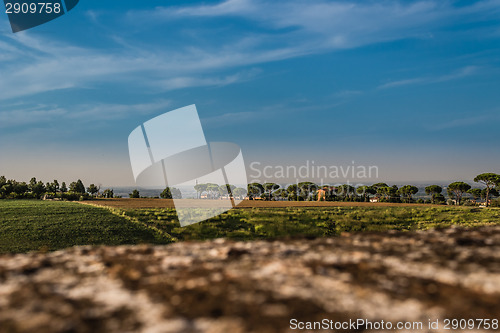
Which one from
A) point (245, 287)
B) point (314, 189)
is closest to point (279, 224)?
point (245, 287)

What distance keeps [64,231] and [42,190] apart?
55727 millimetres

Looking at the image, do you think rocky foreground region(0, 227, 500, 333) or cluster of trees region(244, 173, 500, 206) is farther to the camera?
cluster of trees region(244, 173, 500, 206)

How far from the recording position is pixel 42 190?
74.6m

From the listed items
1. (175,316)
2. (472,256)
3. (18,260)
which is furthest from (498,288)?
(18,260)

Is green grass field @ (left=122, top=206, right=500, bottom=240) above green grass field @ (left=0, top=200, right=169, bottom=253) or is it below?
below

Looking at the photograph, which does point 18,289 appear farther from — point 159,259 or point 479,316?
point 479,316

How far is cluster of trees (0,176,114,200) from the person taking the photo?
67500 mm

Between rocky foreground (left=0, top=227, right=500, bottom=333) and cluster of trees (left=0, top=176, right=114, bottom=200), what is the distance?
72.7 meters

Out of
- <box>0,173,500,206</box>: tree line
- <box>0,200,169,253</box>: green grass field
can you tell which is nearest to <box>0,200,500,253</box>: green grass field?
<box>0,200,169,253</box>: green grass field

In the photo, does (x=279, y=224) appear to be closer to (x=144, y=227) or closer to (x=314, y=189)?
(x=144, y=227)

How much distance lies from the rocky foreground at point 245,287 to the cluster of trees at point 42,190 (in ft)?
238

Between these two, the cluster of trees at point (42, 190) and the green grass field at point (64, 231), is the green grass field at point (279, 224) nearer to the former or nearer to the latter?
the green grass field at point (64, 231)

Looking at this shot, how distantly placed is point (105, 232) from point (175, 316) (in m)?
29.2

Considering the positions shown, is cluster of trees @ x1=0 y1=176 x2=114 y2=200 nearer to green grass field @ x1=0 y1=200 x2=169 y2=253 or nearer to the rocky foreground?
green grass field @ x1=0 y1=200 x2=169 y2=253
